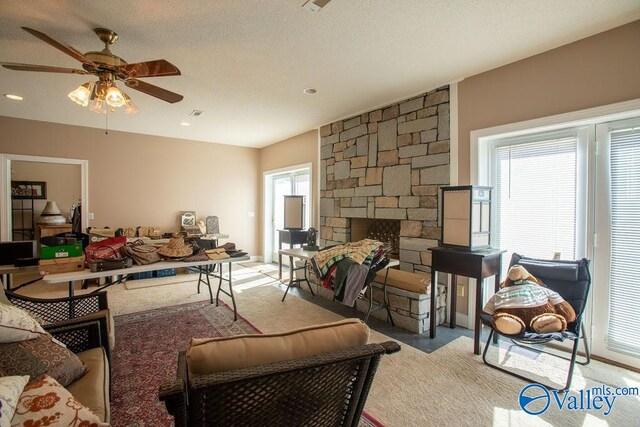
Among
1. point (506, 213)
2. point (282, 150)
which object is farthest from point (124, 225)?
point (506, 213)

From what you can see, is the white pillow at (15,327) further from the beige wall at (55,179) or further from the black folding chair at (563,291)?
the beige wall at (55,179)

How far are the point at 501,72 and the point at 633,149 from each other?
1202 millimetres

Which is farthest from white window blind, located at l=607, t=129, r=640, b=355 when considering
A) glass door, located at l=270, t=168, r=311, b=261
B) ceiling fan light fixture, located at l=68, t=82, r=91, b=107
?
ceiling fan light fixture, located at l=68, t=82, r=91, b=107

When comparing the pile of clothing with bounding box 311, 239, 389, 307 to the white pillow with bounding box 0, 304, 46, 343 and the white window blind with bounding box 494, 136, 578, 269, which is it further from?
the white pillow with bounding box 0, 304, 46, 343

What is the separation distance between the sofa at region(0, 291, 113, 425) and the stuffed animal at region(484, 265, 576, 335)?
2.40 meters

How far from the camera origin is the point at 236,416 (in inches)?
35.6

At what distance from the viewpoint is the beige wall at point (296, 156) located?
509 centimetres

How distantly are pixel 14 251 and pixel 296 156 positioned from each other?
13.0 ft

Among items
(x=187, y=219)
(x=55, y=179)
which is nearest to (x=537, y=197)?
(x=187, y=219)

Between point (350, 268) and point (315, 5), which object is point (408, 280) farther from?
point (315, 5)

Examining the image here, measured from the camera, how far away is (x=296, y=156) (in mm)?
5566

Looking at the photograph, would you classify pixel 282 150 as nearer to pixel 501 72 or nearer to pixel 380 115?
pixel 380 115

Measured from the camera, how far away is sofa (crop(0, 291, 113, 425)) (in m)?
1.12

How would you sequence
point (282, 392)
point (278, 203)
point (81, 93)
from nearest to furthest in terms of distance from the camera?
point (282, 392)
point (81, 93)
point (278, 203)
